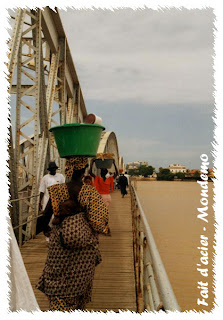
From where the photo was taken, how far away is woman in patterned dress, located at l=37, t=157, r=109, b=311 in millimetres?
2287

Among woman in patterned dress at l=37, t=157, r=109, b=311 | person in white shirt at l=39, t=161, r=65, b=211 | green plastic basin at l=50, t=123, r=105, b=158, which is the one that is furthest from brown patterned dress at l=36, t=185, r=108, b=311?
person in white shirt at l=39, t=161, r=65, b=211

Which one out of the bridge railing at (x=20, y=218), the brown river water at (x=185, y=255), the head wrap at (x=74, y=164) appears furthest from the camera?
the brown river water at (x=185, y=255)

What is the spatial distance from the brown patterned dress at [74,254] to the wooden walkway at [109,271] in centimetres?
130

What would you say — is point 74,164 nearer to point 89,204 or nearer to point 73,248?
point 89,204

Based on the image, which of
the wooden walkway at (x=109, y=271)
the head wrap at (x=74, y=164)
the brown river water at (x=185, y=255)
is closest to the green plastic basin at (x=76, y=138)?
the head wrap at (x=74, y=164)

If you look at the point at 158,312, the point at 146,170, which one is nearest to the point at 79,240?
the point at 158,312

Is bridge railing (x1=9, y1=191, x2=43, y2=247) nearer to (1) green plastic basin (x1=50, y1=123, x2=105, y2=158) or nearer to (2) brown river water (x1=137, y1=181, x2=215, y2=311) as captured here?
(1) green plastic basin (x1=50, y1=123, x2=105, y2=158)

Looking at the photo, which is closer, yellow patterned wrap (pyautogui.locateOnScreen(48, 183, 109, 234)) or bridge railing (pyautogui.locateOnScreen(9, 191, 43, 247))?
yellow patterned wrap (pyautogui.locateOnScreen(48, 183, 109, 234))

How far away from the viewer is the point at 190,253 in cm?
991

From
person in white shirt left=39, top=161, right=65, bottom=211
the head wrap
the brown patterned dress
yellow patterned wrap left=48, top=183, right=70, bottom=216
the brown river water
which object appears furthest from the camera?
the brown river water

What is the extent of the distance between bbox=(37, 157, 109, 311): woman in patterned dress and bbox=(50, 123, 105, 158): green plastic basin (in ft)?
0.64

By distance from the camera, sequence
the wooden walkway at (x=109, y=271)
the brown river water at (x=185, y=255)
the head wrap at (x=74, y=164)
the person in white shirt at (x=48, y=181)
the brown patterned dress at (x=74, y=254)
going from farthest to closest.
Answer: the brown river water at (x=185, y=255), the person in white shirt at (x=48, y=181), the wooden walkway at (x=109, y=271), the head wrap at (x=74, y=164), the brown patterned dress at (x=74, y=254)

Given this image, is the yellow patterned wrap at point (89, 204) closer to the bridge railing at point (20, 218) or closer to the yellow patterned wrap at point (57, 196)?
the yellow patterned wrap at point (57, 196)

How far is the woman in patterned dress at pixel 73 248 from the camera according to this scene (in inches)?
90.0
